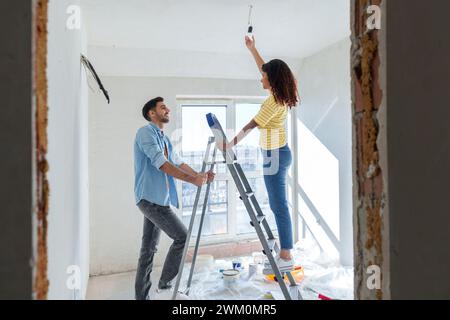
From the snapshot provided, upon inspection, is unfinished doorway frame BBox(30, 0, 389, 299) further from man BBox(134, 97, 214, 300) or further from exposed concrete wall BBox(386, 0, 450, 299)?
man BBox(134, 97, 214, 300)

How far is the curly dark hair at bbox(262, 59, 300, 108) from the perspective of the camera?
2.13 m

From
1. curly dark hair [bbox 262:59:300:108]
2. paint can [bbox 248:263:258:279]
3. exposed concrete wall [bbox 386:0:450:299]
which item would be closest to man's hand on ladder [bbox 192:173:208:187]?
curly dark hair [bbox 262:59:300:108]

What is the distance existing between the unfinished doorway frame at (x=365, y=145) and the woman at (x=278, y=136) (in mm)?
1371

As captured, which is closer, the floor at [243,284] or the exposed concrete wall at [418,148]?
the exposed concrete wall at [418,148]

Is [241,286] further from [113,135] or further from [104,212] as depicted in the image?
[113,135]

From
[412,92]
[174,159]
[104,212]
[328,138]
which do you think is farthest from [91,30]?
[412,92]

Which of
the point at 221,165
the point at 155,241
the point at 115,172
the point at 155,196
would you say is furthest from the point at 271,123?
the point at 115,172

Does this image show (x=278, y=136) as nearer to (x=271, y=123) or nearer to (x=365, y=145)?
(x=271, y=123)

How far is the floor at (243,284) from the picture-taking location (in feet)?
8.34

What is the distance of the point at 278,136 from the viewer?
7.54ft

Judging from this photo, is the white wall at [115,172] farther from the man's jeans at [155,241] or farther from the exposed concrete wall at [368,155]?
the exposed concrete wall at [368,155]

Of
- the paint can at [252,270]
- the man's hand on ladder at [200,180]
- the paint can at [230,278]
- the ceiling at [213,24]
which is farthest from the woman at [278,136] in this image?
the paint can at [252,270]
